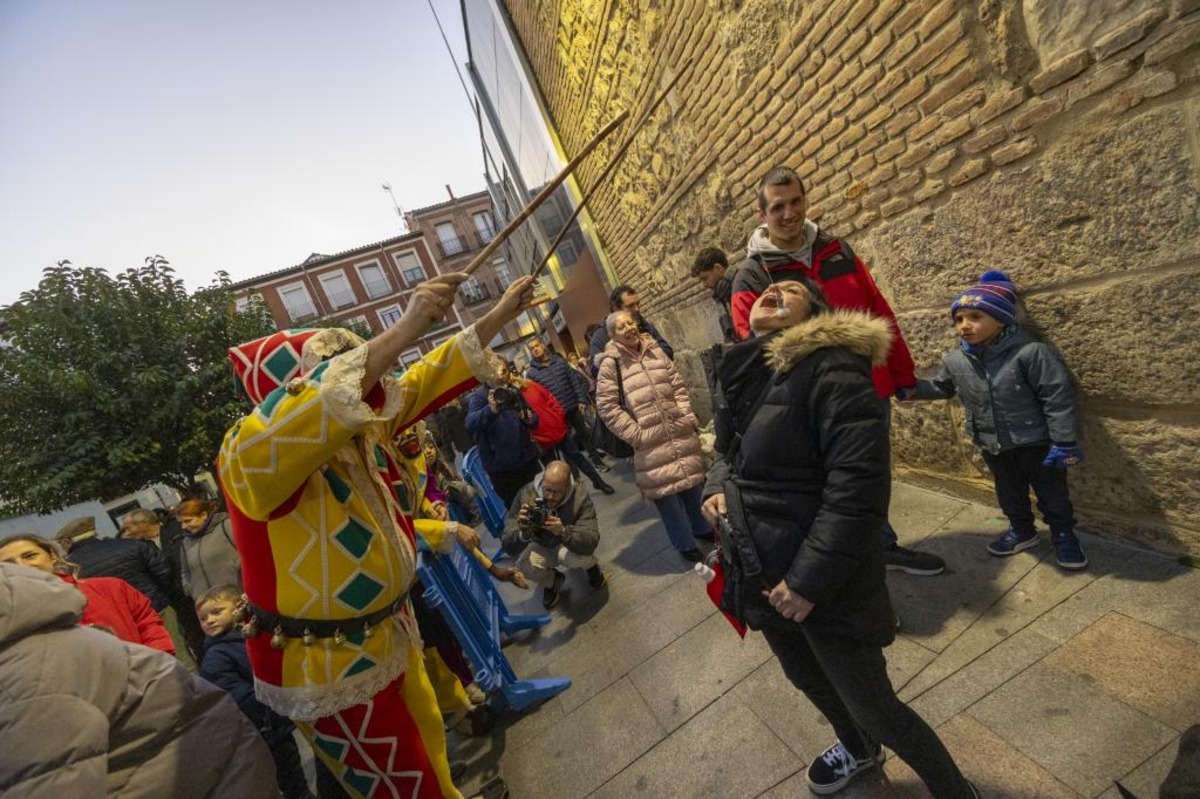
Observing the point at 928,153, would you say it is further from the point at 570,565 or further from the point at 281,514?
the point at 570,565

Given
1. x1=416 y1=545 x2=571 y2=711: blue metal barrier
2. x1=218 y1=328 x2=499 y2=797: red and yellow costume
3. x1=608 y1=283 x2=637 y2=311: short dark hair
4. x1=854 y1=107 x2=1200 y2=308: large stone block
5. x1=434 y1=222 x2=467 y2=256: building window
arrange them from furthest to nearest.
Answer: x1=434 y1=222 x2=467 y2=256: building window < x1=608 y1=283 x2=637 y2=311: short dark hair < x1=416 y1=545 x2=571 y2=711: blue metal barrier < x1=854 y1=107 x2=1200 y2=308: large stone block < x1=218 y1=328 x2=499 y2=797: red and yellow costume

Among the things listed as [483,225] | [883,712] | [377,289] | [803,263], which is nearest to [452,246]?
[483,225]

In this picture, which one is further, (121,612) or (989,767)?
(121,612)

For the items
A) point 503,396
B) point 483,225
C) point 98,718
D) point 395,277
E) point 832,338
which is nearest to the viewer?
point 98,718

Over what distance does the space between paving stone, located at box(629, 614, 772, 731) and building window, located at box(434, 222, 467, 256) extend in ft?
130

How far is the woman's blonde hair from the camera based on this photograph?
2.56 metres

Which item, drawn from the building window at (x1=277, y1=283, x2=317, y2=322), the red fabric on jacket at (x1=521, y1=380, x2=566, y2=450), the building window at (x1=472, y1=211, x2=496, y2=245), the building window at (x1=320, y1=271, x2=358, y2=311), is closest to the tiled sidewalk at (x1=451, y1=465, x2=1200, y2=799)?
the red fabric on jacket at (x1=521, y1=380, x2=566, y2=450)

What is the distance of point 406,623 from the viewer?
5.69 ft

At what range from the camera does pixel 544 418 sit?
476cm

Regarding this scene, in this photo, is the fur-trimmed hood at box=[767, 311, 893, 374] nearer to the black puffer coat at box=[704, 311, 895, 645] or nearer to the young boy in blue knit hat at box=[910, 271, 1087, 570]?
the black puffer coat at box=[704, 311, 895, 645]

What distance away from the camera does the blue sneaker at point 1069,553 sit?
224cm

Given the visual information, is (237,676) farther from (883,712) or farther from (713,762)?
(883,712)

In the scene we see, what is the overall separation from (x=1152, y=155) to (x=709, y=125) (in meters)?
2.83

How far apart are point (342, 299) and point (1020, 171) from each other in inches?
1543
